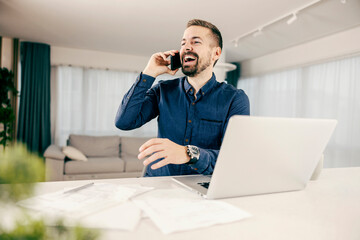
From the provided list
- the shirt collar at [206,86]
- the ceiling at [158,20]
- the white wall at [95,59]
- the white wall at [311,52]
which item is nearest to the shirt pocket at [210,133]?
the shirt collar at [206,86]

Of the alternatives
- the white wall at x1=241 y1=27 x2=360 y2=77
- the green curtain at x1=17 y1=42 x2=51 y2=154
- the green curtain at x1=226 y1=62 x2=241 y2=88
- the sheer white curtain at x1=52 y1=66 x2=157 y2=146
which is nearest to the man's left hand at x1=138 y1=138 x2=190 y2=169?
the white wall at x1=241 y1=27 x2=360 y2=77

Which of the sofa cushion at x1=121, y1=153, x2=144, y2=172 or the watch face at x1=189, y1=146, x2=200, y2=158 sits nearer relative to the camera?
the watch face at x1=189, y1=146, x2=200, y2=158

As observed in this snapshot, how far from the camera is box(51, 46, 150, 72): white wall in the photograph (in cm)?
551

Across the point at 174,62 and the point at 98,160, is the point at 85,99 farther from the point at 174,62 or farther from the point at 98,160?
the point at 174,62

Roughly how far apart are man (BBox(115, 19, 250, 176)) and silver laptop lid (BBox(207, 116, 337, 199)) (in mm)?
548

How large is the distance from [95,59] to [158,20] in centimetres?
255

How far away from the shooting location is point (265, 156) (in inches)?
33.3

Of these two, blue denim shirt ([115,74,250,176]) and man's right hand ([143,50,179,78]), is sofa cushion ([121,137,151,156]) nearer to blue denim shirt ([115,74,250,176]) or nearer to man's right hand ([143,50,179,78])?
blue denim shirt ([115,74,250,176])

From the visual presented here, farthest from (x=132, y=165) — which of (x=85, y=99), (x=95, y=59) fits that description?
(x=95, y=59)

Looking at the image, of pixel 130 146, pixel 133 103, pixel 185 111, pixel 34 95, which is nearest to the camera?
pixel 133 103

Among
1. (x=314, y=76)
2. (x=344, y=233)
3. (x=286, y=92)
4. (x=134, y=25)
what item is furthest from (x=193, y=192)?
(x=286, y=92)

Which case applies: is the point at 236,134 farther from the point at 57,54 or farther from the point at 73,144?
the point at 57,54

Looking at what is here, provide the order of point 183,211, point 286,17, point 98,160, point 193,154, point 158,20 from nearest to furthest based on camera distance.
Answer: point 183,211
point 193,154
point 286,17
point 158,20
point 98,160

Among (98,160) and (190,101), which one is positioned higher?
(190,101)
